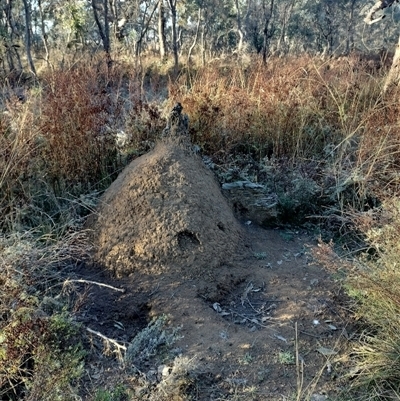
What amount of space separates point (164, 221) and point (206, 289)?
547 mm

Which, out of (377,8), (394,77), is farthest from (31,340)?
(377,8)

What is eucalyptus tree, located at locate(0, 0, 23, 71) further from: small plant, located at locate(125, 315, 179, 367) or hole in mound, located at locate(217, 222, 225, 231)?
small plant, located at locate(125, 315, 179, 367)

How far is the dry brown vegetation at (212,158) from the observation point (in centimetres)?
211

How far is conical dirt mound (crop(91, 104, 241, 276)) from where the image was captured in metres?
2.86

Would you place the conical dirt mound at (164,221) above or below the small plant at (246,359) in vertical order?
above

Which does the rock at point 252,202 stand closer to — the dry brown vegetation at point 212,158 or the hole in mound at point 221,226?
the dry brown vegetation at point 212,158

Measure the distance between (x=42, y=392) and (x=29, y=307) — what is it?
47 cm

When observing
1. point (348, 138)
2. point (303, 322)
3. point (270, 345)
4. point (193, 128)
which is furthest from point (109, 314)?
point (348, 138)

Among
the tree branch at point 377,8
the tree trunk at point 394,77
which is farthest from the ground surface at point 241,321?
the tree branch at point 377,8

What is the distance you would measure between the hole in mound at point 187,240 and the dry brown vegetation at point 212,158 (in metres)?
0.76

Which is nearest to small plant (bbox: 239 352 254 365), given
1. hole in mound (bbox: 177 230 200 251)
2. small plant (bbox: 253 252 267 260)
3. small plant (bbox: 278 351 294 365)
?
small plant (bbox: 278 351 294 365)

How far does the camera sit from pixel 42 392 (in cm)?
186

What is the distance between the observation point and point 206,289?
8.93 ft

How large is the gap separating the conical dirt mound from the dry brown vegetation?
305 millimetres
